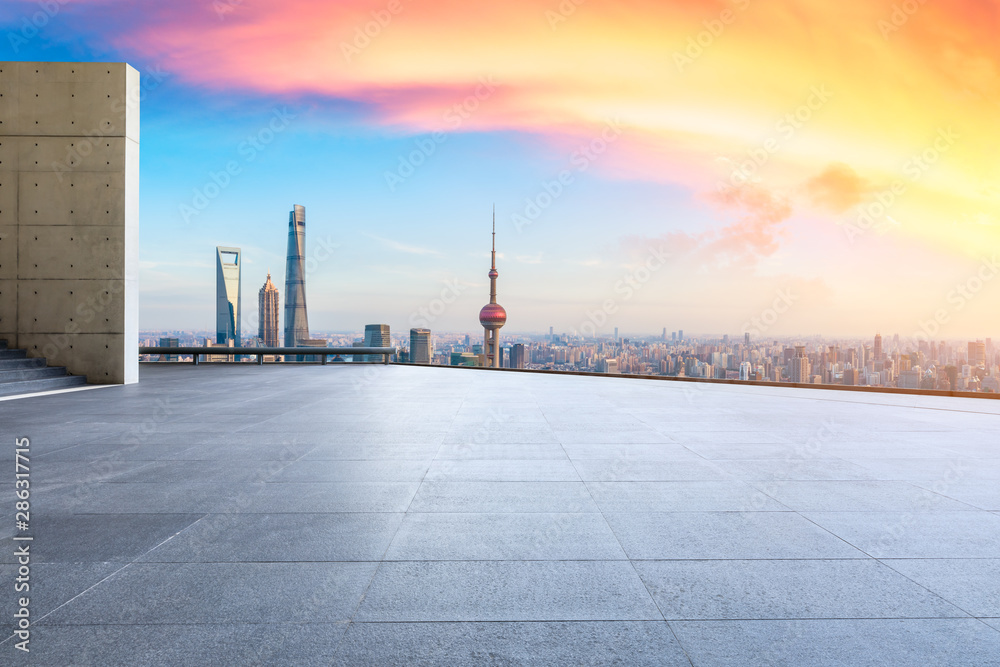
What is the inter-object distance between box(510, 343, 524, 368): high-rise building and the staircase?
1461 cm

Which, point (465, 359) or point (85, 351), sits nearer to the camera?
point (85, 351)

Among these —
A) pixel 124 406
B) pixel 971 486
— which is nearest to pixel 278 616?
pixel 971 486

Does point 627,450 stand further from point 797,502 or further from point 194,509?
point 194,509

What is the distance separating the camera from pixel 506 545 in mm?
3824

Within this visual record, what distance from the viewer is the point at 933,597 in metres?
3.14

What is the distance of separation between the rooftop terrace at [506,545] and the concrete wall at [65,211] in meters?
7.64

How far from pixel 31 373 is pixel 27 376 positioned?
15 centimetres

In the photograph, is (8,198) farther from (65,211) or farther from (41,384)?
(41,384)

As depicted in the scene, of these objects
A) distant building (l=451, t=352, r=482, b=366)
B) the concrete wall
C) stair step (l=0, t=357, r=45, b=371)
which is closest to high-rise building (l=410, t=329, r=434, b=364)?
distant building (l=451, t=352, r=482, b=366)

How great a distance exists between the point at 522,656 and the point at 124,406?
1060 cm

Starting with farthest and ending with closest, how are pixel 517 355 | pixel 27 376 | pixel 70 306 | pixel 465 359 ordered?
pixel 517 355
pixel 465 359
pixel 70 306
pixel 27 376

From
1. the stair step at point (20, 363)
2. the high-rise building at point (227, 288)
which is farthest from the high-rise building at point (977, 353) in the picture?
the high-rise building at point (227, 288)

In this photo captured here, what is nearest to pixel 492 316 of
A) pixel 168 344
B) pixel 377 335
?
pixel 377 335

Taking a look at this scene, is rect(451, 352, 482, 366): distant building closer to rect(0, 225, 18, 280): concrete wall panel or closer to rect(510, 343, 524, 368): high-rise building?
rect(510, 343, 524, 368): high-rise building
